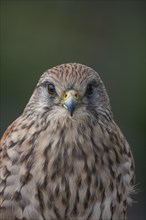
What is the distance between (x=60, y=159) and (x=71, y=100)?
1.32 feet

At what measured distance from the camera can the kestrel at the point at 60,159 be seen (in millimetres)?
7434

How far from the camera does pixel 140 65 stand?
14.8m

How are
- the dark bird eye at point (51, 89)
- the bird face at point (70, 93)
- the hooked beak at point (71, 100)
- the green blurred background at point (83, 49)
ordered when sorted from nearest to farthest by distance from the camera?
the hooked beak at point (71, 100), the bird face at point (70, 93), the dark bird eye at point (51, 89), the green blurred background at point (83, 49)

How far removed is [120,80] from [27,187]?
6.77m

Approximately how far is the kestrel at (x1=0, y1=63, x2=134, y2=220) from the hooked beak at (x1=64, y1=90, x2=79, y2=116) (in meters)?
0.04

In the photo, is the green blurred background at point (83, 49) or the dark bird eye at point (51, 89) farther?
the green blurred background at point (83, 49)

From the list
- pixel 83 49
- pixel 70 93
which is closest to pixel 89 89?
pixel 70 93

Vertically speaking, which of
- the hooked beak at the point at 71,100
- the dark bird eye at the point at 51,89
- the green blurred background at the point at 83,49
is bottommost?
the green blurred background at the point at 83,49

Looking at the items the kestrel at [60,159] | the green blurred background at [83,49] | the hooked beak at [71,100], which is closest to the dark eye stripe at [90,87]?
the kestrel at [60,159]

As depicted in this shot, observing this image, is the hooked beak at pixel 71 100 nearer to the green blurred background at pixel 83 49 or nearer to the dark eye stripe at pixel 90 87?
the dark eye stripe at pixel 90 87

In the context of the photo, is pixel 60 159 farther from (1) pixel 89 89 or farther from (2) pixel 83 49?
(2) pixel 83 49

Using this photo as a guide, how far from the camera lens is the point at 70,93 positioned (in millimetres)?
7332

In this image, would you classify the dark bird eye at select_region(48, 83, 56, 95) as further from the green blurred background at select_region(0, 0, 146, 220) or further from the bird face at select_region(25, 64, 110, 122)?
the green blurred background at select_region(0, 0, 146, 220)

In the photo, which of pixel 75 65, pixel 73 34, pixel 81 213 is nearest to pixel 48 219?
pixel 81 213
